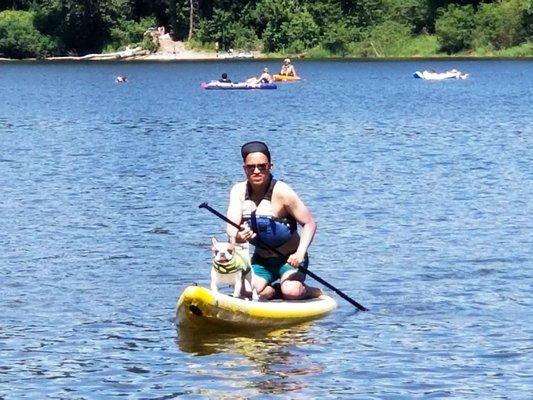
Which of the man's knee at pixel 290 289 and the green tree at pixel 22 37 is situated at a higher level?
the man's knee at pixel 290 289

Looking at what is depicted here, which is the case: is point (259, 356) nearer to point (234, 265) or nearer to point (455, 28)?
point (234, 265)

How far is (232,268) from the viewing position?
13.3m

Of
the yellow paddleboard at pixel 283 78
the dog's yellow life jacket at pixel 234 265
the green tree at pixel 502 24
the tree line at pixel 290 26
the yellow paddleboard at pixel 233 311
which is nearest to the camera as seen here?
the dog's yellow life jacket at pixel 234 265

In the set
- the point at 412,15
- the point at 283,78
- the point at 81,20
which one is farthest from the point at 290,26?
the point at 283,78

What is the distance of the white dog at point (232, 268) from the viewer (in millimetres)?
13084

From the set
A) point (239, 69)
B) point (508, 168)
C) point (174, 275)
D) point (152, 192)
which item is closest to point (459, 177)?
point (508, 168)

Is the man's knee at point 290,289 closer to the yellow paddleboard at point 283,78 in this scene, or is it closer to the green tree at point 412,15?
the yellow paddleboard at point 283,78

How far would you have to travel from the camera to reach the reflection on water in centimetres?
1214

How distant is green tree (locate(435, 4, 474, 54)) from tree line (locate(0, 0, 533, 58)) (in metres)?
0.07

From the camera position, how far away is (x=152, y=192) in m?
26.4

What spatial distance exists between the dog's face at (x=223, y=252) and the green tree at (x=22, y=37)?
100m

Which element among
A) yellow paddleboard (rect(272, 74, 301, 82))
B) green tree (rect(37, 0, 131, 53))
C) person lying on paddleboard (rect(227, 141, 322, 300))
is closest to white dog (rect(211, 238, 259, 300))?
person lying on paddleboard (rect(227, 141, 322, 300))

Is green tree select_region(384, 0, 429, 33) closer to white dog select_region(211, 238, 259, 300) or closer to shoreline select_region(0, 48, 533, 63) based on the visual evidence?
shoreline select_region(0, 48, 533, 63)

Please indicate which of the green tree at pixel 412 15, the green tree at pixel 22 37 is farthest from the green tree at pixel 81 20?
the green tree at pixel 412 15
